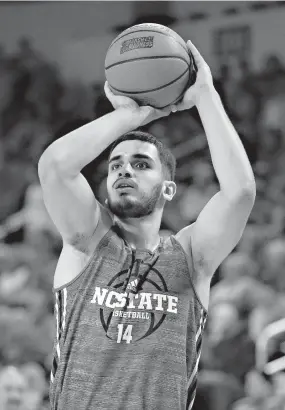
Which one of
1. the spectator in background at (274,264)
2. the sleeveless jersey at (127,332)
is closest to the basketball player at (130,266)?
the sleeveless jersey at (127,332)

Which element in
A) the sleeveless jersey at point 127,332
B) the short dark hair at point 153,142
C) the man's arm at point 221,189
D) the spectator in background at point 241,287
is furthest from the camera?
the spectator in background at point 241,287

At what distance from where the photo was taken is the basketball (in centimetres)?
273

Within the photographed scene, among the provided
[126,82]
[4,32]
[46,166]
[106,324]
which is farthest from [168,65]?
[4,32]

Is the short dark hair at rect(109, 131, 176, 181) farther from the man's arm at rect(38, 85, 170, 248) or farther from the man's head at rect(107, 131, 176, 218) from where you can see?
the man's arm at rect(38, 85, 170, 248)

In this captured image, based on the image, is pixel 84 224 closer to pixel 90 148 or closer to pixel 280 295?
pixel 90 148

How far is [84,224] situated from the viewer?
8.61ft

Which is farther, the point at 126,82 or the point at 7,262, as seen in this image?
the point at 7,262

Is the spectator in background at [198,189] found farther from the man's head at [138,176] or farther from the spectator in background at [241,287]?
the man's head at [138,176]

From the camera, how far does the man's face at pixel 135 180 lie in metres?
2.72

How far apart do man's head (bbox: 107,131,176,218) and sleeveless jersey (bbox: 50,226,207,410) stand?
0.15m

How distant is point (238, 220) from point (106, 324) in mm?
682

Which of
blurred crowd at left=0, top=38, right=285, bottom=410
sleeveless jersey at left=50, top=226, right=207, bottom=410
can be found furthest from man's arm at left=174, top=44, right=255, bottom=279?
blurred crowd at left=0, top=38, right=285, bottom=410

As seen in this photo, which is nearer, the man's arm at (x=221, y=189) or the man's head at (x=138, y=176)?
the man's arm at (x=221, y=189)

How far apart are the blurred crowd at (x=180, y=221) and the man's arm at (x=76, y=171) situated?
8.54 feet
